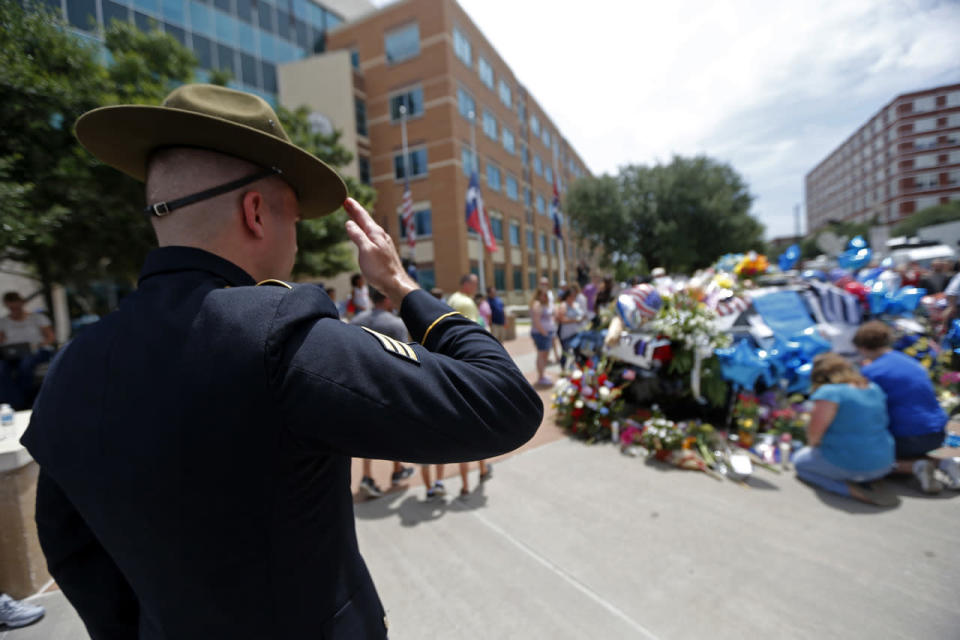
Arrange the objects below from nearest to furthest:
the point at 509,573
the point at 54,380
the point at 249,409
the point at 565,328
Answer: the point at 249,409 < the point at 54,380 < the point at 509,573 < the point at 565,328

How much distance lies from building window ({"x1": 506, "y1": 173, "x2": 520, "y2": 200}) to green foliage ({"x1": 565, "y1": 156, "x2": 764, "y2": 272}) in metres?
4.94

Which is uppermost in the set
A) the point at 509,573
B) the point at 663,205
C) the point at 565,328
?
the point at 663,205

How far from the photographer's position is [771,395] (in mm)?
4883

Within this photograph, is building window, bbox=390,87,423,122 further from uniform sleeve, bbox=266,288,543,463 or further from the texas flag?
uniform sleeve, bbox=266,288,543,463

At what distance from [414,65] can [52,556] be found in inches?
1081

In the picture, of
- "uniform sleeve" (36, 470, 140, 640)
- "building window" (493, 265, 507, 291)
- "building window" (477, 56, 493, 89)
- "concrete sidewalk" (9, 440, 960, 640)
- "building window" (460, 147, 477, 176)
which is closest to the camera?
"uniform sleeve" (36, 470, 140, 640)

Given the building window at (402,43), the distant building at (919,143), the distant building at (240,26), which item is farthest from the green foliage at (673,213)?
the distant building at (240,26)

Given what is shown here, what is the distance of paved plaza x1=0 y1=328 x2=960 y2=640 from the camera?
2.32 metres

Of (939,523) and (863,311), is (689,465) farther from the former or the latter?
(863,311)

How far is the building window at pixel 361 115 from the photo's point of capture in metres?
25.1

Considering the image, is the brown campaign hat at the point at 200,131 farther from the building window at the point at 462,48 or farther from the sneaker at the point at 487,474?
the building window at the point at 462,48

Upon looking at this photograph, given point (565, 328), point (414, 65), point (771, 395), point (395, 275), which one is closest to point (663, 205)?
point (414, 65)

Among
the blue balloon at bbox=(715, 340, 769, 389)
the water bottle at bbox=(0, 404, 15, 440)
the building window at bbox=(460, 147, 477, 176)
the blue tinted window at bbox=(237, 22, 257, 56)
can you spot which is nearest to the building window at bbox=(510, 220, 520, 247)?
the building window at bbox=(460, 147, 477, 176)

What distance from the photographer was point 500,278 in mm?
29312
